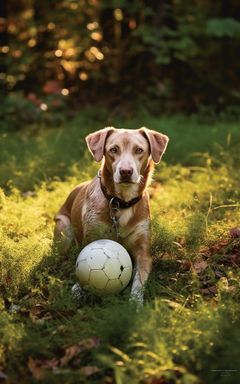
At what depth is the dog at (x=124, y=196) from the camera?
14.7 ft

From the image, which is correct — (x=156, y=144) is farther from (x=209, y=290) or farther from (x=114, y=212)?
(x=209, y=290)

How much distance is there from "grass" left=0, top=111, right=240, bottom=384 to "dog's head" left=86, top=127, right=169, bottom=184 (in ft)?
2.06

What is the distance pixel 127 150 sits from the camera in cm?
446

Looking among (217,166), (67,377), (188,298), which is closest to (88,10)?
(217,166)

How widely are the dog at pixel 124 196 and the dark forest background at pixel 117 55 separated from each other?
6.45 metres

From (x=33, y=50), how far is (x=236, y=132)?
5.27 m

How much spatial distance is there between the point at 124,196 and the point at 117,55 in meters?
8.09

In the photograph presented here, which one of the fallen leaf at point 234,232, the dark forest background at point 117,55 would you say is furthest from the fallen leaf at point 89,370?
the dark forest background at point 117,55

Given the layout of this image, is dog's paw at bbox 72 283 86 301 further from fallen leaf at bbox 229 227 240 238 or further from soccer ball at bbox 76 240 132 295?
fallen leaf at bbox 229 227 240 238

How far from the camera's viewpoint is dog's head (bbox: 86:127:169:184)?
4.28 m

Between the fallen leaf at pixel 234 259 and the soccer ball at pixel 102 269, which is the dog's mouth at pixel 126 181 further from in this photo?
the fallen leaf at pixel 234 259

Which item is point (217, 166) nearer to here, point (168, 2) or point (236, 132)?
point (236, 132)

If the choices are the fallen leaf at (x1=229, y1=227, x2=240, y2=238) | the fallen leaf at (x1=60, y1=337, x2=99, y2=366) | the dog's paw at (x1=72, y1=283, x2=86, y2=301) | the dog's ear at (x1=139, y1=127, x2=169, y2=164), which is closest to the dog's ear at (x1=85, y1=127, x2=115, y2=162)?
the dog's ear at (x1=139, y1=127, x2=169, y2=164)

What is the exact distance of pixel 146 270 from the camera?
4.34m
